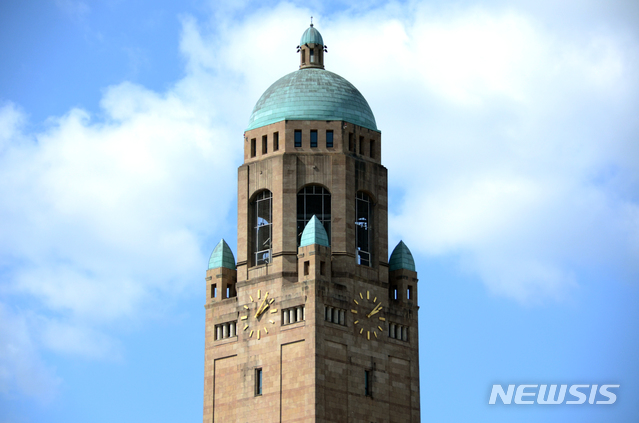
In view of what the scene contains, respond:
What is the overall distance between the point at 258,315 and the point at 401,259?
13.5 m

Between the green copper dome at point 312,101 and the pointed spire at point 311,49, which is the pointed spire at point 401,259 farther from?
the pointed spire at point 311,49

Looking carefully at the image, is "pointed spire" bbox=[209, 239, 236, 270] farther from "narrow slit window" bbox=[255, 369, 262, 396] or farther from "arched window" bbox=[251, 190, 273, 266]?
"narrow slit window" bbox=[255, 369, 262, 396]

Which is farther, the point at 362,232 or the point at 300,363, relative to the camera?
the point at 362,232

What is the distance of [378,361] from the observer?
126 meters

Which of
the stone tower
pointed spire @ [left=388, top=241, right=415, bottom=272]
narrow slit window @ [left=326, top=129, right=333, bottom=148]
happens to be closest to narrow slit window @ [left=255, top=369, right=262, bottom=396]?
the stone tower

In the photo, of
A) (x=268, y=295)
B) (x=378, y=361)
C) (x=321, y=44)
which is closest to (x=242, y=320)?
(x=268, y=295)

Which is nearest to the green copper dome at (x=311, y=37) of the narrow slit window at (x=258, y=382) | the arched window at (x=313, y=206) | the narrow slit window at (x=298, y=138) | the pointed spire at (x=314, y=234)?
the narrow slit window at (x=298, y=138)

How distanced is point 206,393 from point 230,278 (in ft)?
31.8

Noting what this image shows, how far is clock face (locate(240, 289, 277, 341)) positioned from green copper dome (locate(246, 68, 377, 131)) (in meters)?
15.2

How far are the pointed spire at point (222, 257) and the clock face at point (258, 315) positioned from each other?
4.70 m

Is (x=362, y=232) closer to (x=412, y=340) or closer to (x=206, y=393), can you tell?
(x=412, y=340)

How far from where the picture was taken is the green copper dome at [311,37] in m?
135

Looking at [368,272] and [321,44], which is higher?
[321,44]

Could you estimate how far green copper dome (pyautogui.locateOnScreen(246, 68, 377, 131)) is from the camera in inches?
5113
